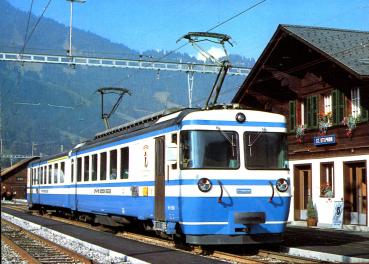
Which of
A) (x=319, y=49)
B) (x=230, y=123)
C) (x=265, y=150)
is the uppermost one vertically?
(x=319, y=49)

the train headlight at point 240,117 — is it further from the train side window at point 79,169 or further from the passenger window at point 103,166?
the train side window at point 79,169

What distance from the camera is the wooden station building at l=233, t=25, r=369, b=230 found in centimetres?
1988

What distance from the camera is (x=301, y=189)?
2367 centimetres

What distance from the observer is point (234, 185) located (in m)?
11.7

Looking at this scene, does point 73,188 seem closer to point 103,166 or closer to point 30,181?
point 103,166

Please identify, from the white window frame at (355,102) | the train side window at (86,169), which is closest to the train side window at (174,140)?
the train side window at (86,169)

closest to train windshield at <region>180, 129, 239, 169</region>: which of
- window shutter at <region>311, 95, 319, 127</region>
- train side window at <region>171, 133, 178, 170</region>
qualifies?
train side window at <region>171, 133, 178, 170</region>

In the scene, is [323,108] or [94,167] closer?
[94,167]

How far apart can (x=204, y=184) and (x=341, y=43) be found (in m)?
13.2

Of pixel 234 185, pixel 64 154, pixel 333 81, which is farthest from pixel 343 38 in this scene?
pixel 234 185

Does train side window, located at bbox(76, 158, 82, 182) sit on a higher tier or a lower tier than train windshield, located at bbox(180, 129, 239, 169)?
lower

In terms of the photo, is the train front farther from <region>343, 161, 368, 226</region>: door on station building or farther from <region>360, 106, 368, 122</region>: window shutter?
<region>343, 161, 368, 226</region>: door on station building

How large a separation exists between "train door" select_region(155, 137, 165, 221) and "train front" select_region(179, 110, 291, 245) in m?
1.09

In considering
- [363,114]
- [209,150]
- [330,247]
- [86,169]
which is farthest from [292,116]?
[209,150]
